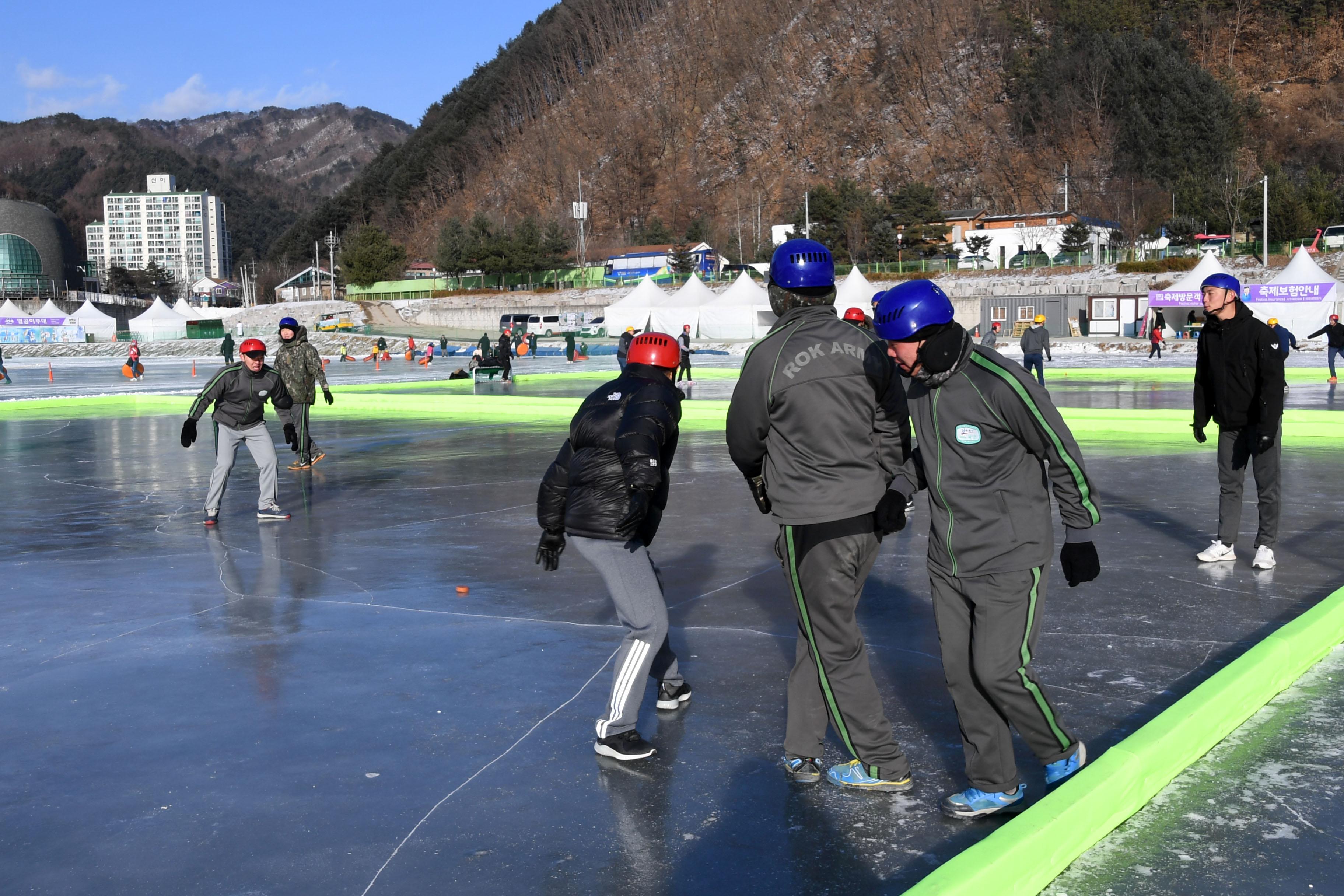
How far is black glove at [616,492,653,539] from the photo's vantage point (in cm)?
425

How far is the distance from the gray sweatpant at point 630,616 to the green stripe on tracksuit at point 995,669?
1136 millimetres

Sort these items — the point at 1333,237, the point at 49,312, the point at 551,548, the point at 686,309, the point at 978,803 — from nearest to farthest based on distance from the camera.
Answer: the point at 978,803 < the point at 551,548 < the point at 686,309 < the point at 1333,237 < the point at 49,312

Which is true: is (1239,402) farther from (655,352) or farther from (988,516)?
(655,352)

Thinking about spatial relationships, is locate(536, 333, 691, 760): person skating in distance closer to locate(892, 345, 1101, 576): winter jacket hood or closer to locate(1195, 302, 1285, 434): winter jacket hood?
locate(892, 345, 1101, 576): winter jacket hood

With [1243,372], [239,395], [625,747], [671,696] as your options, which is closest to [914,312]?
[625,747]

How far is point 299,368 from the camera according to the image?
13562 mm

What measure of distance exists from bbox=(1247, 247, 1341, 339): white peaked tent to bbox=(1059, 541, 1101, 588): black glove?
39.8 meters

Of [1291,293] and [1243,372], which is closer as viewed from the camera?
[1243,372]

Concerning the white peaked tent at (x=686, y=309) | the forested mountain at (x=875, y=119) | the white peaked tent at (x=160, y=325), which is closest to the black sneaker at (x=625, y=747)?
the white peaked tent at (x=686, y=309)

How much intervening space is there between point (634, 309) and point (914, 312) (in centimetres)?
5030

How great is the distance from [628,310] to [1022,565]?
50511mm

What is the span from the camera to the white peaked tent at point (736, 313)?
51719mm

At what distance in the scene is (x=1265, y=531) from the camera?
23.5 ft

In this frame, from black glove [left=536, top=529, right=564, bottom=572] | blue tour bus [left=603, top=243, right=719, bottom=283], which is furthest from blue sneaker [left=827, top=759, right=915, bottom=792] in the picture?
blue tour bus [left=603, top=243, right=719, bottom=283]
